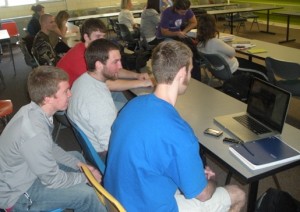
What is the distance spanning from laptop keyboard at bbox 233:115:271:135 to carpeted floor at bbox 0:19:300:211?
78cm

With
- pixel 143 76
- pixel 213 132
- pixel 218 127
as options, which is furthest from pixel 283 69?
pixel 213 132

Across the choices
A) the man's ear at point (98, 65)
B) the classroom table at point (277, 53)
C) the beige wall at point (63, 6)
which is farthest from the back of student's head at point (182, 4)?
the beige wall at point (63, 6)

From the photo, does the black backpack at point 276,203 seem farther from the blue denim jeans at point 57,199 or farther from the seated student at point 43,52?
the seated student at point 43,52

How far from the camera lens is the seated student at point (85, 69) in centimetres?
244

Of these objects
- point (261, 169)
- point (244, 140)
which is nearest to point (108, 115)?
point (244, 140)

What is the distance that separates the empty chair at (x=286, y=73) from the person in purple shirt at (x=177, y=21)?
1.82 m

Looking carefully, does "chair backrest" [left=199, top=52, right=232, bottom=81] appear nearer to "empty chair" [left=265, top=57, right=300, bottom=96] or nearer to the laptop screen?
"empty chair" [left=265, top=57, right=300, bottom=96]

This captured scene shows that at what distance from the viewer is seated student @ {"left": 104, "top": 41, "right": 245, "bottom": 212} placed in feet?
3.66

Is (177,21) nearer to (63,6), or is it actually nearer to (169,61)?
(169,61)

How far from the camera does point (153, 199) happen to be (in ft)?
3.86

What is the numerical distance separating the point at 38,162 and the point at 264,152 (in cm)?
106

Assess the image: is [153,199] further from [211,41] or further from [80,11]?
[80,11]

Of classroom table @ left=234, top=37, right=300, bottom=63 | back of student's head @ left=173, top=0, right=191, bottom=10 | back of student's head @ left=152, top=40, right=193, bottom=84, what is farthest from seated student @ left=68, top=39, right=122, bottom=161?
back of student's head @ left=173, top=0, right=191, bottom=10

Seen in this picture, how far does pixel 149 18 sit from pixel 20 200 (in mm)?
4383
